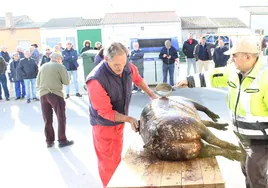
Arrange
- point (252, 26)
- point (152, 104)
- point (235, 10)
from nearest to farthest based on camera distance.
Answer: point (152, 104)
point (252, 26)
point (235, 10)

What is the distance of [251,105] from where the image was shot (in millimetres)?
2652

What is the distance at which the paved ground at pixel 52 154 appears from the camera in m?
4.14

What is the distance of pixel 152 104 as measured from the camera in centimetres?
303

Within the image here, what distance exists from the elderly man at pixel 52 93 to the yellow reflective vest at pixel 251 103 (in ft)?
10.7

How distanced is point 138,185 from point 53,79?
3.66m

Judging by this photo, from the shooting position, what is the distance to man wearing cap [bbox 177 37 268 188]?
262 centimetres

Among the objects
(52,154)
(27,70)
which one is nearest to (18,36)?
(27,70)

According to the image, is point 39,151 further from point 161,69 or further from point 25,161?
point 161,69

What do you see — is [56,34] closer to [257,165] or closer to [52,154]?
[52,154]

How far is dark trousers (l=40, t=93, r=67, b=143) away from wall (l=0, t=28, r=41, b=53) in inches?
1199

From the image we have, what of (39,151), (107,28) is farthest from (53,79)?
(107,28)

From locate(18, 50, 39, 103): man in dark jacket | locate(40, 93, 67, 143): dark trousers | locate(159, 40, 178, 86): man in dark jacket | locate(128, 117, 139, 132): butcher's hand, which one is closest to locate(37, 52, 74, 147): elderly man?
locate(40, 93, 67, 143): dark trousers

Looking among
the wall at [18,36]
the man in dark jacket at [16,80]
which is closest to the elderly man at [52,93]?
the man in dark jacket at [16,80]

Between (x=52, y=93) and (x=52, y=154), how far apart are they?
973 millimetres
